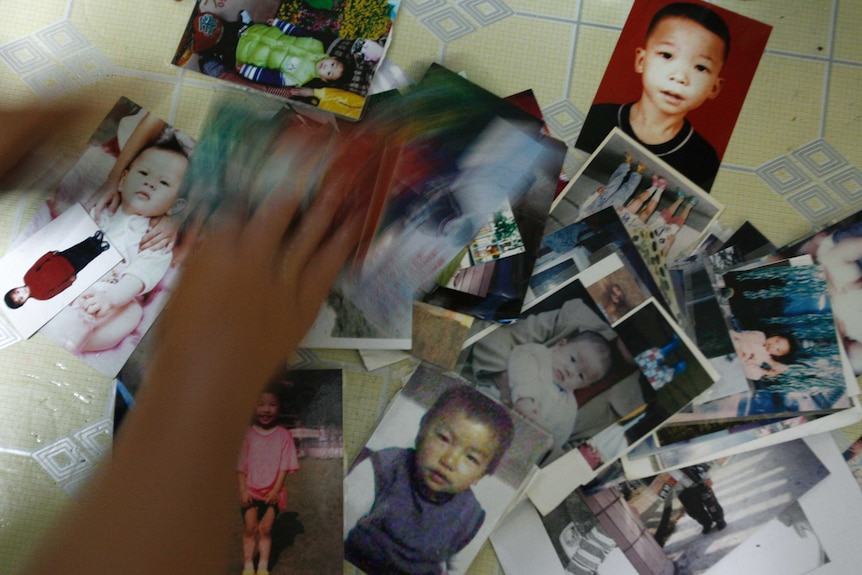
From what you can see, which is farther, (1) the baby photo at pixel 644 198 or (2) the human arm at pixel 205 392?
(1) the baby photo at pixel 644 198

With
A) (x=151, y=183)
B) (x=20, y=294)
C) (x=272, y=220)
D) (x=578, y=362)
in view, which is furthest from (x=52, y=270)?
(x=578, y=362)

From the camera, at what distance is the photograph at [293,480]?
2.42 ft

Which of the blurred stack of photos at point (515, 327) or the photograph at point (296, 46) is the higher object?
the photograph at point (296, 46)

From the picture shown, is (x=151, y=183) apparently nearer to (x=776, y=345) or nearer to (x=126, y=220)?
(x=126, y=220)

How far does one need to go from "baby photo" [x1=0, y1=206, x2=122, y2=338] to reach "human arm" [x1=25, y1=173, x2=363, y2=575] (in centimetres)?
15

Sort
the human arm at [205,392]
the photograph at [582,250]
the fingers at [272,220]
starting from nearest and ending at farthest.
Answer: the human arm at [205,392], the fingers at [272,220], the photograph at [582,250]

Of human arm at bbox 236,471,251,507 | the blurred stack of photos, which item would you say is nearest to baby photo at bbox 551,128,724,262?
the blurred stack of photos

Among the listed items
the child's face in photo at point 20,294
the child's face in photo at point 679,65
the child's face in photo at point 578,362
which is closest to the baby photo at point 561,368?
the child's face in photo at point 578,362

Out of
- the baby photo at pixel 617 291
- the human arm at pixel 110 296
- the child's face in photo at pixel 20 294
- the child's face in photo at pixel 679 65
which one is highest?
the child's face in photo at pixel 679 65

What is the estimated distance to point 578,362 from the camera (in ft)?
2.56

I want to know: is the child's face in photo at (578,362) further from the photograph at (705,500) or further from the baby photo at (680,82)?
the baby photo at (680,82)

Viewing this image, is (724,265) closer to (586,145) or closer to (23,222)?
(586,145)

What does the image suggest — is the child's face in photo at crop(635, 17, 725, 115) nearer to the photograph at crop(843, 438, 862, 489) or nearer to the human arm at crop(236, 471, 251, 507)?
the photograph at crop(843, 438, 862, 489)

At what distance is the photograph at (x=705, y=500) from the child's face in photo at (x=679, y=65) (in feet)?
1.36
